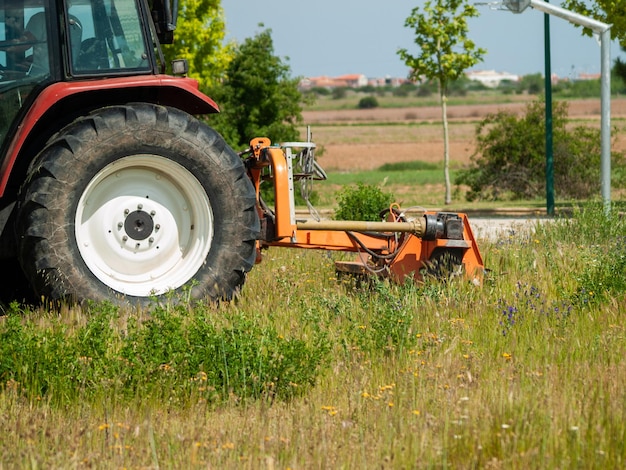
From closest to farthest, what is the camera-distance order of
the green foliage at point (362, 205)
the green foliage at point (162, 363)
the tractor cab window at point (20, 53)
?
1. the green foliage at point (162, 363)
2. the tractor cab window at point (20, 53)
3. the green foliage at point (362, 205)

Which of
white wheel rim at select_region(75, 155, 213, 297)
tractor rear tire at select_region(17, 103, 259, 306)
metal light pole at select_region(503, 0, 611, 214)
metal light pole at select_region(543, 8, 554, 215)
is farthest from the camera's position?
metal light pole at select_region(543, 8, 554, 215)

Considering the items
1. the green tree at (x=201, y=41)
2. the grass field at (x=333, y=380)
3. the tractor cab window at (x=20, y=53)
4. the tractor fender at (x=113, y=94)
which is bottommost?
the grass field at (x=333, y=380)

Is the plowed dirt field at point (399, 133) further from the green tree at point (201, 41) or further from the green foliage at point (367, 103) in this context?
the green tree at point (201, 41)

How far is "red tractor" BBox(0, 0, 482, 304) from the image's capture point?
20.8 feet

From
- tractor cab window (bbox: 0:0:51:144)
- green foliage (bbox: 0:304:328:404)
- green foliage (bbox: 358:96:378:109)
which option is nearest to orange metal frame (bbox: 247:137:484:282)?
tractor cab window (bbox: 0:0:51:144)

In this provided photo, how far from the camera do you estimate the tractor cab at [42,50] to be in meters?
6.53

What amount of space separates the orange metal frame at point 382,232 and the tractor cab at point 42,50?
4.12ft

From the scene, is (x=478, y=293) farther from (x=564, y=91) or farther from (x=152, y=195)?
(x=564, y=91)

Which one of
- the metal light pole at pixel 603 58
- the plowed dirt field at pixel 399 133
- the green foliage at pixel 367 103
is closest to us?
the metal light pole at pixel 603 58

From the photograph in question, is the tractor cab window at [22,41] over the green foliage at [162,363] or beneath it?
over

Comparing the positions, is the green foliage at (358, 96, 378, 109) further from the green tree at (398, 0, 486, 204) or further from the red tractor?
the red tractor

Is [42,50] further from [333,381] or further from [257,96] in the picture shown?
[257,96]

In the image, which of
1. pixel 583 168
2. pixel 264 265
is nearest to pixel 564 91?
pixel 583 168

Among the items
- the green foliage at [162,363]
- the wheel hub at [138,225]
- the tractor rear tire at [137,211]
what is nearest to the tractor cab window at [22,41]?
the tractor rear tire at [137,211]
